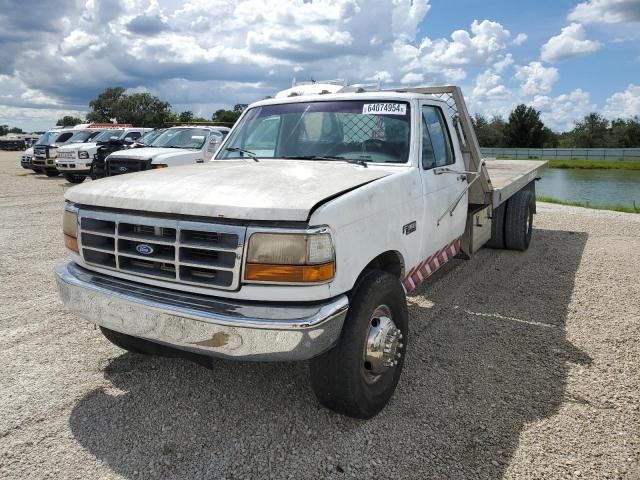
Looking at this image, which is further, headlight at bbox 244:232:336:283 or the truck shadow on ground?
the truck shadow on ground

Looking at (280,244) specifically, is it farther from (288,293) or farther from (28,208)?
(28,208)

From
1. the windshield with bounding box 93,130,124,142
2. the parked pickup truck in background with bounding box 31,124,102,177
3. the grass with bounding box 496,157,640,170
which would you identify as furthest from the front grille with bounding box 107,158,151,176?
the grass with bounding box 496,157,640,170

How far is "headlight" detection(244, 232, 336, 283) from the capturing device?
2570 mm

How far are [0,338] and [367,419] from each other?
317 cm

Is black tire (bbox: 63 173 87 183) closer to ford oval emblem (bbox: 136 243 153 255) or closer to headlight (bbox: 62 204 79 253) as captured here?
headlight (bbox: 62 204 79 253)

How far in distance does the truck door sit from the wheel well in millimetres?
412

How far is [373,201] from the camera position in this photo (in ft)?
9.98

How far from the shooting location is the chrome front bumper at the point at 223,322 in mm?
2539

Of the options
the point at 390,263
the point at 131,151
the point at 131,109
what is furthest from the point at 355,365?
the point at 131,109

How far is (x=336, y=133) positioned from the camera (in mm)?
4074

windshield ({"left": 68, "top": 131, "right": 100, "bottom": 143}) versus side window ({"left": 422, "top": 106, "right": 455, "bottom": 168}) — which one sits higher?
windshield ({"left": 68, "top": 131, "right": 100, "bottom": 143})

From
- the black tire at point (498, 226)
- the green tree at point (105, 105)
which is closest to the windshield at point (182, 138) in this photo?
the black tire at point (498, 226)

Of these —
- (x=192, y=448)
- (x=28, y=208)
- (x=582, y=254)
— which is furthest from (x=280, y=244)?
(x=28, y=208)

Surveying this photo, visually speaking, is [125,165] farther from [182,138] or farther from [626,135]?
[626,135]
